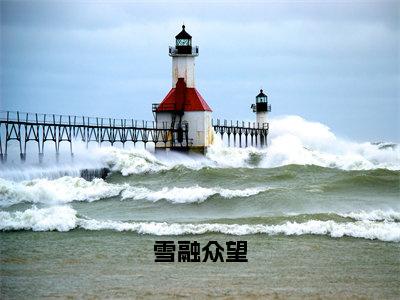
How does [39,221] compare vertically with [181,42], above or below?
below

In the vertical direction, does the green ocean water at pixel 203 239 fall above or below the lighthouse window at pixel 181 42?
below

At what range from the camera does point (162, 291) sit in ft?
35.8

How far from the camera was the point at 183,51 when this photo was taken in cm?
4525

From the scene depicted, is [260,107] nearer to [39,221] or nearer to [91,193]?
[91,193]

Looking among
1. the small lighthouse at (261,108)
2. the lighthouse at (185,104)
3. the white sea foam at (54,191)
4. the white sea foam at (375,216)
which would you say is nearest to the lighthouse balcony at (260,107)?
the small lighthouse at (261,108)

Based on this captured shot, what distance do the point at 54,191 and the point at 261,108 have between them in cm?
3706

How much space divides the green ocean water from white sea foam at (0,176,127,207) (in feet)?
0.14

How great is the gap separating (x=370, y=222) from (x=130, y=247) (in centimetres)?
539

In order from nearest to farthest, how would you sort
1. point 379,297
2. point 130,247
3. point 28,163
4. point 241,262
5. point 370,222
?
point 379,297 → point 241,262 → point 130,247 → point 370,222 → point 28,163

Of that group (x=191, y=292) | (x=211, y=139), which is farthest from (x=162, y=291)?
(x=211, y=139)

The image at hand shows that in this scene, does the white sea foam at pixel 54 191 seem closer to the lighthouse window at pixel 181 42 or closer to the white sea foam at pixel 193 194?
the white sea foam at pixel 193 194

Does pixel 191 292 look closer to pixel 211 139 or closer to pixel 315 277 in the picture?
pixel 315 277

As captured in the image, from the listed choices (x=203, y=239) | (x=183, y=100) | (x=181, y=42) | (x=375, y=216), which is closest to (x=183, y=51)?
(x=181, y=42)

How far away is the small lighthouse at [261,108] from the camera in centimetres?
6000
